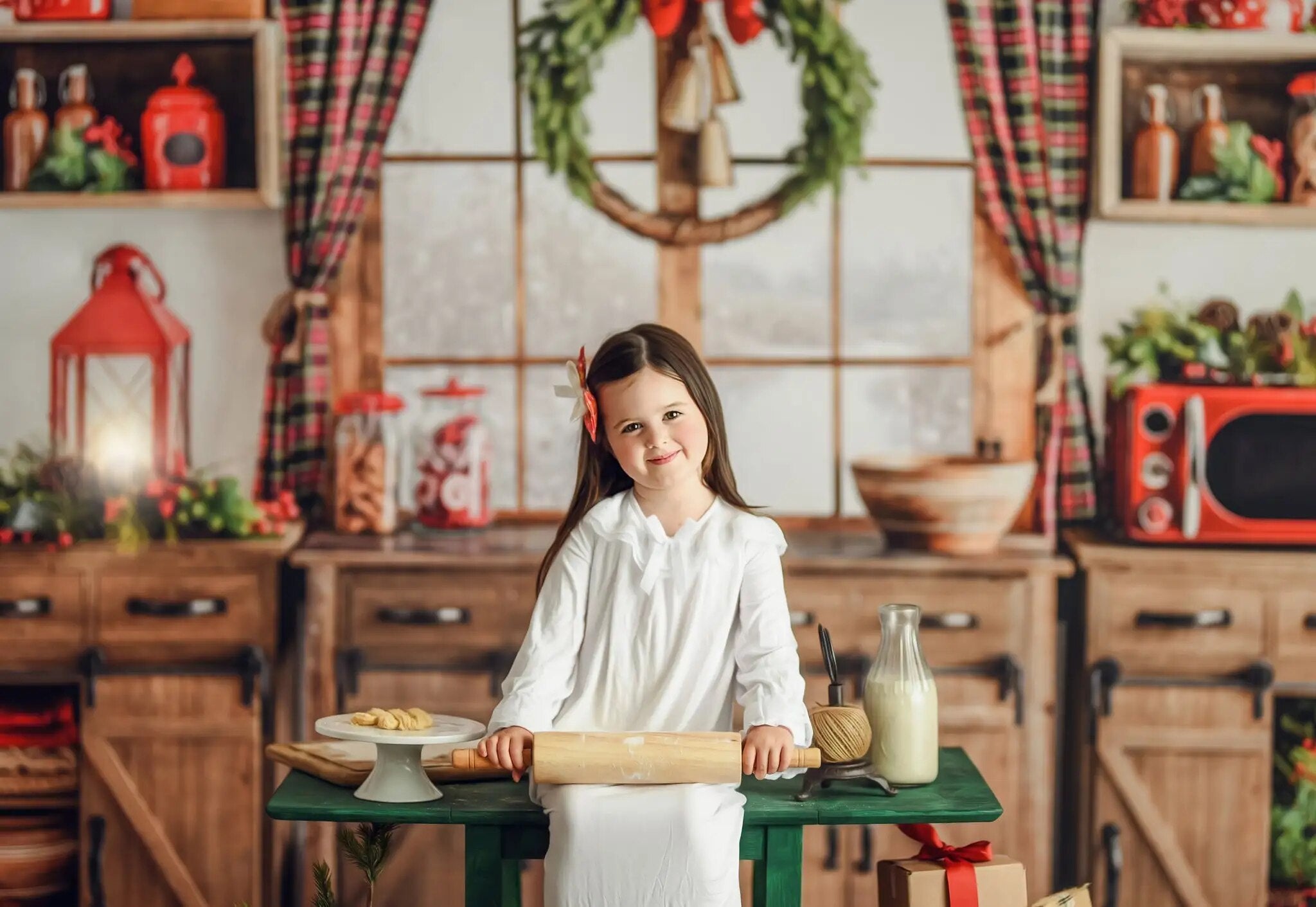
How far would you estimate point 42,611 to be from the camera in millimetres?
2906

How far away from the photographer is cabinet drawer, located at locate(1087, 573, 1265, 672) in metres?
2.92

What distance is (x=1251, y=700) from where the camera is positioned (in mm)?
2920

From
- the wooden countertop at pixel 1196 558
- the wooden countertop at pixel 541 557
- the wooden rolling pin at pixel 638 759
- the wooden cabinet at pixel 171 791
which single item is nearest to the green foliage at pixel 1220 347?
the wooden countertop at pixel 1196 558

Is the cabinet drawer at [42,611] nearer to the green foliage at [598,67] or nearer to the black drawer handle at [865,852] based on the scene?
the green foliage at [598,67]

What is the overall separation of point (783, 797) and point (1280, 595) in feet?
5.08

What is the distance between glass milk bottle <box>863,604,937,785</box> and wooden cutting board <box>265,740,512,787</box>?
517 mm

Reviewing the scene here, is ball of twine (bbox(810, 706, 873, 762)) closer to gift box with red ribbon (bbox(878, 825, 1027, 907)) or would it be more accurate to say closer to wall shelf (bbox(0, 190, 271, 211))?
gift box with red ribbon (bbox(878, 825, 1027, 907))

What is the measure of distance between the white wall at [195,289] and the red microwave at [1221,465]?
80.2 inches

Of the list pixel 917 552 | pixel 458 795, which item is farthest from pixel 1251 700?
pixel 458 795

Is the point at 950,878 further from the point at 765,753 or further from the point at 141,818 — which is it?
the point at 141,818

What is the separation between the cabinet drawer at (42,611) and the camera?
114 inches

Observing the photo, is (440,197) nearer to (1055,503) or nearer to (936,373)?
(936,373)

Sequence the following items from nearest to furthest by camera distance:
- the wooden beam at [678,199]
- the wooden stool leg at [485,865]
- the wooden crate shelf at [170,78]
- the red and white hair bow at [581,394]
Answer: the wooden stool leg at [485,865], the red and white hair bow at [581,394], the wooden crate shelf at [170,78], the wooden beam at [678,199]

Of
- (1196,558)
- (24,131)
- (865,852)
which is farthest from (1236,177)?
(24,131)
